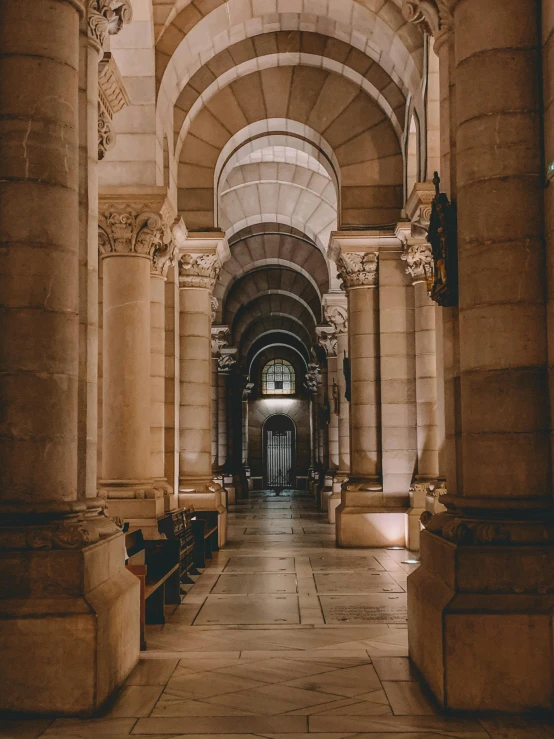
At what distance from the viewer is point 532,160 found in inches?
248

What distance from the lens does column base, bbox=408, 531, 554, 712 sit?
18.8 ft

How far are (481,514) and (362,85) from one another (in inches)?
487

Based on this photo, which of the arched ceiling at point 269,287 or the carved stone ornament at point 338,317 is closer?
the carved stone ornament at point 338,317

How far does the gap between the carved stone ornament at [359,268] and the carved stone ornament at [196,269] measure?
2660mm

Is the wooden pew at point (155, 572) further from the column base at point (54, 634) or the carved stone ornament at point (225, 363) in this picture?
the carved stone ornament at point (225, 363)

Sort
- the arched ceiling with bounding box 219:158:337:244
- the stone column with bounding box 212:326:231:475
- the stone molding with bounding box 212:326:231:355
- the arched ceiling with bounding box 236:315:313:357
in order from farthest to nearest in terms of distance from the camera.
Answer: the arched ceiling with bounding box 236:315:313:357
the stone column with bounding box 212:326:231:475
the stone molding with bounding box 212:326:231:355
the arched ceiling with bounding box 219:158:337:244

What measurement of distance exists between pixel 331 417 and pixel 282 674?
2173cm

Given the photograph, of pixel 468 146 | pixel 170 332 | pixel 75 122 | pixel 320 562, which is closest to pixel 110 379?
pixel 170 332

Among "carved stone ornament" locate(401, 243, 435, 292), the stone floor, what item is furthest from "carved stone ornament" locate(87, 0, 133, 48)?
"carved stone ornament" locate(401, 243, 435, 292)

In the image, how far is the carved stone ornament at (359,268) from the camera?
17094 mm

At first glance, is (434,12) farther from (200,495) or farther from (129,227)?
(200,495)

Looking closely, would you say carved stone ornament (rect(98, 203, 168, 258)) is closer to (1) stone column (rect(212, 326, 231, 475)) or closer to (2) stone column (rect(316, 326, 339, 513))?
(2) stone column (rect(316, 326, 339, 513))

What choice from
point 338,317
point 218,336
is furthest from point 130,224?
point 218,336

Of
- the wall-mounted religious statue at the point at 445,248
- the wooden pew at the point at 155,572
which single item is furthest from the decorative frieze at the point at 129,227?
the wall-mounted religious statue at the point at 445,248
